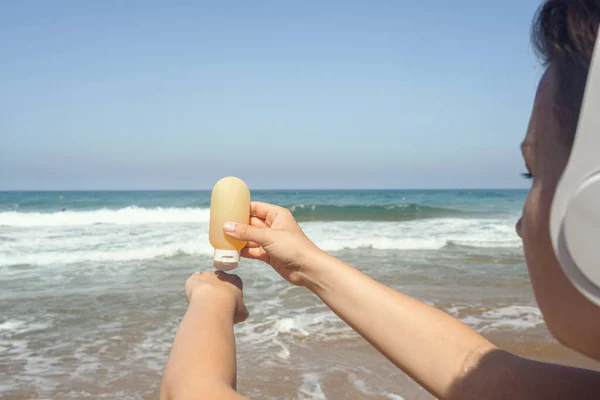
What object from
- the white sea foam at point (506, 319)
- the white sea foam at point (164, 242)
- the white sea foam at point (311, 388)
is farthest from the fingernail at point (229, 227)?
the white sea foam at point (164, 242)

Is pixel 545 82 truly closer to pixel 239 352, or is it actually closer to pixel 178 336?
pixel 178 336

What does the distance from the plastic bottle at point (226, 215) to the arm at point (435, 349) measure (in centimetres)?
46

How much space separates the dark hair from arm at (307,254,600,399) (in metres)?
0.71

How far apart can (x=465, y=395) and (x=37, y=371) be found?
4.24 metres

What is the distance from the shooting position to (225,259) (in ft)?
6.80

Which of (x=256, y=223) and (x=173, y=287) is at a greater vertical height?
(x=256, y=223)

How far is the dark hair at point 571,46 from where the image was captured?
772 millimetres

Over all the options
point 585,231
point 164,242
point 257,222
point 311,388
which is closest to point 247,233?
point 257,222

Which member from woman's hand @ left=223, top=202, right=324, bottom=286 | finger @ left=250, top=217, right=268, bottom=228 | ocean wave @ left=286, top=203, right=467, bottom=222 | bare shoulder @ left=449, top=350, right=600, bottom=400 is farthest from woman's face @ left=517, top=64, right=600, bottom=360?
ocean wave @ left=286, top=203, right=467, bottom=222

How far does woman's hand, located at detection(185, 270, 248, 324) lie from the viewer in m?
1.65

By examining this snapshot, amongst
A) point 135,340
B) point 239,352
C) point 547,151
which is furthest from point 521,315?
point 547,151

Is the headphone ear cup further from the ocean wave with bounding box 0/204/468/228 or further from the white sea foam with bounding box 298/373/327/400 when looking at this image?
the ocean wave with bounding box 0/204/468/228

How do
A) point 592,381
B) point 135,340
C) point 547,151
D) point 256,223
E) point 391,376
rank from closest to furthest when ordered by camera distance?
point 547,151, point 592,381, point 256,223, point 391,376, point 135,340

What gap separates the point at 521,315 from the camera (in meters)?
6.16
